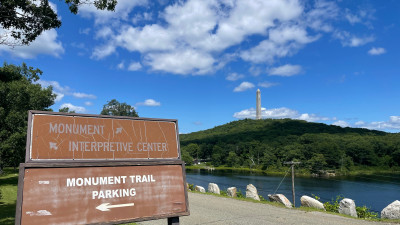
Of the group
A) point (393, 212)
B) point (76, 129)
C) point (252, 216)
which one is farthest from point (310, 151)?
point (76, 129)

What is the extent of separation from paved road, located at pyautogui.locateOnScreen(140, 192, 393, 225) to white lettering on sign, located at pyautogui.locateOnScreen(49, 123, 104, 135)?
19.7 feet

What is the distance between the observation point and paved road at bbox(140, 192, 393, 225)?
393 inches

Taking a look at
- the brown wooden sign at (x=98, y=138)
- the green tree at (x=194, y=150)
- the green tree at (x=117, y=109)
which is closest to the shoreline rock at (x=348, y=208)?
the brown wooden sign at (x=98, y=138)

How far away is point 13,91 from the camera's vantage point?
22609 mm

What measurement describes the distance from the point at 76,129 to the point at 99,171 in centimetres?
79

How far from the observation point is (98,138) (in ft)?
16.1

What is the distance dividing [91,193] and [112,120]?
127 centimetres

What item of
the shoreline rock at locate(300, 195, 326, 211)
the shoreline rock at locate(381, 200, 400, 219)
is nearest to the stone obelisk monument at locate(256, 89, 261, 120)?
the shoreline rock at locate(300, 195, 326, 211)

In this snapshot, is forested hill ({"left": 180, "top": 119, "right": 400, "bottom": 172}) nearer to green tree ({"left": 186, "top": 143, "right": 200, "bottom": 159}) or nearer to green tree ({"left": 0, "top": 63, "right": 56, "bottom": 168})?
green tree ({"left": 186, "top": 143, "right": 200, "bottom": 159})

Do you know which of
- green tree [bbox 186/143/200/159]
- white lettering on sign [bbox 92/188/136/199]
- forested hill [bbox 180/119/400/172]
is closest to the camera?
white lettering on sign [bbox 92/188/136/199]

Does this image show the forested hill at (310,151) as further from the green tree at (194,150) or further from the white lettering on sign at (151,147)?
the white lettering on sign at (151,147)

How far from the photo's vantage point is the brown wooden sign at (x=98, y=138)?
4441mm

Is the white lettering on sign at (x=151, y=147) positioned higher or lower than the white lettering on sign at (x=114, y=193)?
higher

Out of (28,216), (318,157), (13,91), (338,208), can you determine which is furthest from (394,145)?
(28,216)
